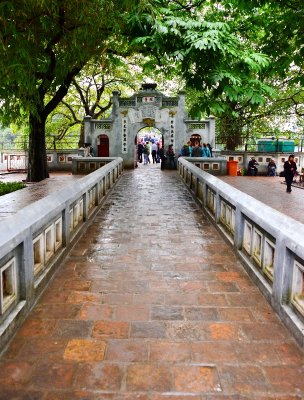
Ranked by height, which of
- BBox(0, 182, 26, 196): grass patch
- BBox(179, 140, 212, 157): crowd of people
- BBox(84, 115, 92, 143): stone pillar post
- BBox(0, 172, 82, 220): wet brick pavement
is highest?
BBox(84, 115, 92, 143): stone pillar post

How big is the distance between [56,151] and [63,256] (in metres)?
20.0

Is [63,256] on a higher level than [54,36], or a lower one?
lower

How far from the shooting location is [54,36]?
9.51 m

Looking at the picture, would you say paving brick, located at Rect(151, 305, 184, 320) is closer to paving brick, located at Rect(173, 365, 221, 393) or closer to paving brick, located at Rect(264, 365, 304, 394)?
paving brick, located at Rect(173, 365, 221, 393)

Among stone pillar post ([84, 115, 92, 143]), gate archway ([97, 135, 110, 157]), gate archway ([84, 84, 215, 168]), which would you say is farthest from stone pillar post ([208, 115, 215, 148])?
stone pillar post ([84, 115, 92, 143])

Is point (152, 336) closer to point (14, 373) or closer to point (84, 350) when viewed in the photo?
point (84, 350)

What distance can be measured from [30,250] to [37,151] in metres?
13.7

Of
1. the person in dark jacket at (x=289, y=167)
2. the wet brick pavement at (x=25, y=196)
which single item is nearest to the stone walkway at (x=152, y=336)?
the wet brick pavement at (x=25, y=196)

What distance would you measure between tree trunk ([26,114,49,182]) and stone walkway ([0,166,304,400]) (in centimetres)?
1174

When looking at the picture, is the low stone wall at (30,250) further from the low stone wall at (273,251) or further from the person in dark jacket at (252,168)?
the person in dark jacket at (252,168)

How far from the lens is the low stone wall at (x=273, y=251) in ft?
10.9

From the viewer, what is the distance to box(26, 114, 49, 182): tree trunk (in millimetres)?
16406

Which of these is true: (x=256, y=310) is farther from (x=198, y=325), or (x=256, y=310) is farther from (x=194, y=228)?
(x=194, y=228)

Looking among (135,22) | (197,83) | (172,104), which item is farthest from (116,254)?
(172,104)
